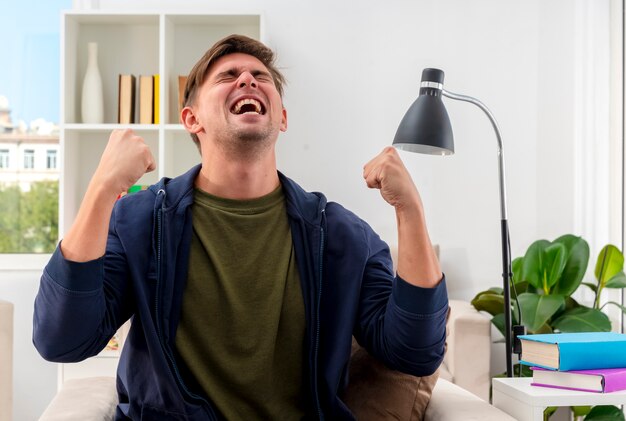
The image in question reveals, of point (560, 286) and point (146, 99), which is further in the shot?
point (146, 99)

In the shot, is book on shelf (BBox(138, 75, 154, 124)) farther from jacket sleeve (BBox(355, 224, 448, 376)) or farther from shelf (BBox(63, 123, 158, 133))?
jacket sleeve (BBox(355, 224, 448, 376))

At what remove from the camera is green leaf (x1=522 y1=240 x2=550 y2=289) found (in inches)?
133

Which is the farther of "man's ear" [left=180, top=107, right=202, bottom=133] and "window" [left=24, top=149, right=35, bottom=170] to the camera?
"window" [left=24, top=149, right=35, bottom=170]

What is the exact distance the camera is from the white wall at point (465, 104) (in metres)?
4.01

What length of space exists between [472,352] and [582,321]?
0.46 meters

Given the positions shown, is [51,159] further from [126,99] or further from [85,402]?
[85,402]

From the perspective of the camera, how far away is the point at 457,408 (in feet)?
5.69

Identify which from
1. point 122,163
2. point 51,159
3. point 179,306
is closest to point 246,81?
point 122,163

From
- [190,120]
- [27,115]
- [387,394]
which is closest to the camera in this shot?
[387,394]

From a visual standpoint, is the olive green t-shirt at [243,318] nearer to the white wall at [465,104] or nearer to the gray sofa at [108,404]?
the gray sofa at [108,404]

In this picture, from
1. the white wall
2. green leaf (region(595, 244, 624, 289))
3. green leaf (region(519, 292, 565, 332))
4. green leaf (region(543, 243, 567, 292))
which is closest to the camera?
green leaf (region(519, 292, 565, 332))

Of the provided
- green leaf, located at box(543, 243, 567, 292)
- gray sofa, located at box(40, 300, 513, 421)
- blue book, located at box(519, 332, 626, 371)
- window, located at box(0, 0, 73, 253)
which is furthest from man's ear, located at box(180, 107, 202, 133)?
window, located at box(0, 0, 73, 253)

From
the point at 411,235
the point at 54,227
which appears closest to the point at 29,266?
the point at 54,227

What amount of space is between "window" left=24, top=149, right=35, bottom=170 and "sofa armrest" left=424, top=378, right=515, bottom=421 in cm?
286
